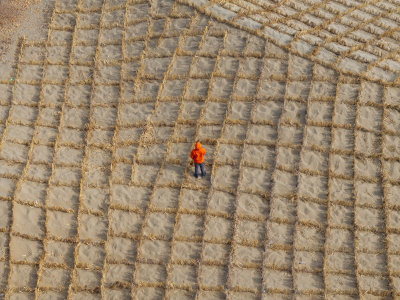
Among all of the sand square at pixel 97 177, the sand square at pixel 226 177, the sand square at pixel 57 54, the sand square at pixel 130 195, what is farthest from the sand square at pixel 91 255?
the sand square at pixel 57 54

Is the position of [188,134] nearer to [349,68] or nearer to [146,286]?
[146,286]

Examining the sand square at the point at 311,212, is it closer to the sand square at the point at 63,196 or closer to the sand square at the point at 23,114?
the sand square at the point at 63,196

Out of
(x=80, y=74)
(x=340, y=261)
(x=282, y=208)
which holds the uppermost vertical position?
(x=80, y=74)

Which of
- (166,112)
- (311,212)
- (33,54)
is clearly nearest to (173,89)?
(166,112)

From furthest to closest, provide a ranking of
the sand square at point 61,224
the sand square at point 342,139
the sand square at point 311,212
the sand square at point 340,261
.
Answer: the sand square at point 342,139 → the sand square at point 311,212 → the sand square at point 61,224 → the sand square at point 340,261

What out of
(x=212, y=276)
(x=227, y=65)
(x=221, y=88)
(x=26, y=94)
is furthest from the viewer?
(x=227, y=65)

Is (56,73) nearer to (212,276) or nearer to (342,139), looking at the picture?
(212,276)
